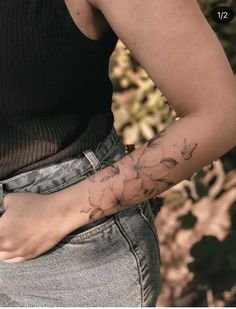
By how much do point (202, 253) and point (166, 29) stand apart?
5.91 feet

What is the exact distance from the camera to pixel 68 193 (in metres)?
1.35

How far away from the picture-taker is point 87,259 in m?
1.46

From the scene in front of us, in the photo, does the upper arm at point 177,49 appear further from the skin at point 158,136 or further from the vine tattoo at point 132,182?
the vine tattoo at point 132,182

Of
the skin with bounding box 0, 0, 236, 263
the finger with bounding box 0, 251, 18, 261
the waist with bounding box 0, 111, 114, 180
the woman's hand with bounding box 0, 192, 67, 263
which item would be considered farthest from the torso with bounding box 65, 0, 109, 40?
the finger with bounding box 0, 251, 18, 261

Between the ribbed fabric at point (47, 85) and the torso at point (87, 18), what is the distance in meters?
0.01

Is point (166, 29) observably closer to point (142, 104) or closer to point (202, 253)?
point (202, 253)

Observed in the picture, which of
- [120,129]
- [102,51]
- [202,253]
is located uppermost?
[102,51]

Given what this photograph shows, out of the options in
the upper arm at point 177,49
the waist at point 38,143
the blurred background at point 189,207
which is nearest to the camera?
the upper arm at point 177,49

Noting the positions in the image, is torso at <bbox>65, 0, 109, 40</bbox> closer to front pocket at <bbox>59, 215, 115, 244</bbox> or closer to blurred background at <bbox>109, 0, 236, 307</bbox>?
front pocket at <bbox>59, 215, 115, 244</bbox>

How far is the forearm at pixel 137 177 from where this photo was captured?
1.30m

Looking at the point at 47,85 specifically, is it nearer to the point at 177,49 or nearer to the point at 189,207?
the point at 177,49

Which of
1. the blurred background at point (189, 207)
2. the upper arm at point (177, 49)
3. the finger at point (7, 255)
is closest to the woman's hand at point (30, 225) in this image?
the finger at point (7, 255)

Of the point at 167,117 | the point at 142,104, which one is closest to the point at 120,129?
the point at 142,104

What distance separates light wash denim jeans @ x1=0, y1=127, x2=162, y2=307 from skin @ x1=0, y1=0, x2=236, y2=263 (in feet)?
0.20
